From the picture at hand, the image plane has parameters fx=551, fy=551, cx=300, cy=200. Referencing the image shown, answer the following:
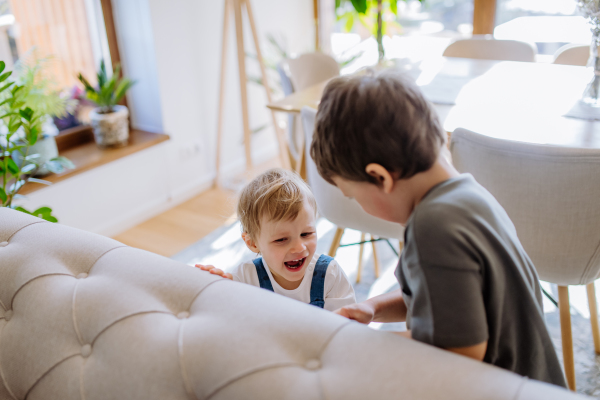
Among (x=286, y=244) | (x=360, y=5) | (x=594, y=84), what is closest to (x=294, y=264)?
(x=286, y=244)

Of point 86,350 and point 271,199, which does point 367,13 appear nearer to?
point 271,199

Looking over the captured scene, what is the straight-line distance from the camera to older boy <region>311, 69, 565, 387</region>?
0.75 m

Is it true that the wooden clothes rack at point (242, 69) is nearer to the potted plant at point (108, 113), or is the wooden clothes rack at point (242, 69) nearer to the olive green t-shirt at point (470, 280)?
the potted plant at point (108, 113)

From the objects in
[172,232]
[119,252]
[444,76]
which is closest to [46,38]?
[172,232]

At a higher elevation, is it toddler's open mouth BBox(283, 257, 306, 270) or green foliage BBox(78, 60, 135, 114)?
green foliage BBox(78, 60, 135, 114)

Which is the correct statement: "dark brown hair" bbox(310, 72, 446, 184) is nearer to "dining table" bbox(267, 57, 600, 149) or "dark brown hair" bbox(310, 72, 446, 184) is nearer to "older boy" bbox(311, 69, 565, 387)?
"older boy" bbox(311, 69, 565, 387)

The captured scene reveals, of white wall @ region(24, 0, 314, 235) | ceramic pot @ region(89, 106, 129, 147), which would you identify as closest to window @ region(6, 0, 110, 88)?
white wall @ region(24, 0, 314, 235)

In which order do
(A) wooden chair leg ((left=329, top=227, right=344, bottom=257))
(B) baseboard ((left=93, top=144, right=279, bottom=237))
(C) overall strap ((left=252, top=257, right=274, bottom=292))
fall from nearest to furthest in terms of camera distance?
1. (C) overall strap ((left=252, top=257, right=274, bottom=292))
2. (A) wooden chair leg ((left=329, top=227, right=344, bottom=257))
3. (B) baseboard ((left=93, top=144, right=279, bottom=237))

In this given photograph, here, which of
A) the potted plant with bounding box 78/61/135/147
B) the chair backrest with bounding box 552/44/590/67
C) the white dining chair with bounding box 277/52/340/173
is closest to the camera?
the chair backrest with bounding box 552/44/590/67

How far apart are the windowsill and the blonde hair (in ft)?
5.62

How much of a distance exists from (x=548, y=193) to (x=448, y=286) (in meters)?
0.80

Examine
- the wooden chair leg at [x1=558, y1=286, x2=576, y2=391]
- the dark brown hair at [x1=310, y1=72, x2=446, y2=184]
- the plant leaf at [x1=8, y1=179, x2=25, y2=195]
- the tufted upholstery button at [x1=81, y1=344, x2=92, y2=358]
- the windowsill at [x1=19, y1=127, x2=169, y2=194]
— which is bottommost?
the wooden chair leg at [x1=558, y1=286, x2=576, y2=391]

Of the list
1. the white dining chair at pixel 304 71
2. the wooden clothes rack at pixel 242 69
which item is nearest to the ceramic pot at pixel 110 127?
the wooden clothes rack at pixel 242 69

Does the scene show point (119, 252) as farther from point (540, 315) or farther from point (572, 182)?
point (572, 182)
